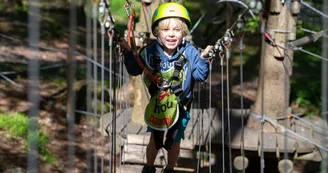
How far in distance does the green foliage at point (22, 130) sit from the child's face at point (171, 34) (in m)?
3.94

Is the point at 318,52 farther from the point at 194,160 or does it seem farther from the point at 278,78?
the point at 194,160

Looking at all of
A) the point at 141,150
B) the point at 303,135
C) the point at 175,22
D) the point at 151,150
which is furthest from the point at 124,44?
the point at 303,135

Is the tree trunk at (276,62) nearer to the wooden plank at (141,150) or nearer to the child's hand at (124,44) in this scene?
the wooden plank at (141,150)

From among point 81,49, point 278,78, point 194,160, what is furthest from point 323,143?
point 81,49

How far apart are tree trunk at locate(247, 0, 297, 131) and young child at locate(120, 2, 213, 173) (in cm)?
199

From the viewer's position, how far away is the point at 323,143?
4668 millimetres

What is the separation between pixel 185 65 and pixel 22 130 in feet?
13.7

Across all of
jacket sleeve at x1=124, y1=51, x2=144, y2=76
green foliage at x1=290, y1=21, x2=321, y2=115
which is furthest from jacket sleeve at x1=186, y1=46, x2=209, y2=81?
green foliage at x1=290, y1=21, x2=321, y2=115

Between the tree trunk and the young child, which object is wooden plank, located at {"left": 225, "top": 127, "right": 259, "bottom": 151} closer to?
the tree trunk

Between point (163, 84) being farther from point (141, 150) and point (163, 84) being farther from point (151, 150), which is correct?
point (141, 150)

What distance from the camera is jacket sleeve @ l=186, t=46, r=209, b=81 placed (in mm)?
2834

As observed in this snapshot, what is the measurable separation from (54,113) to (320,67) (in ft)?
13.9

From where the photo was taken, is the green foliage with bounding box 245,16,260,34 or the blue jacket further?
the green foliage with bounding box 245,16,260,34

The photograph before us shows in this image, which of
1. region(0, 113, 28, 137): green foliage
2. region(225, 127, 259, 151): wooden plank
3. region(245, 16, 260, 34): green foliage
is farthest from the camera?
region(245, 16, 260, 34): green foliage
